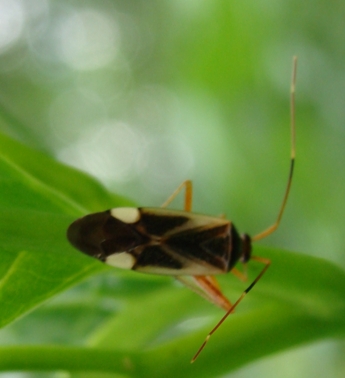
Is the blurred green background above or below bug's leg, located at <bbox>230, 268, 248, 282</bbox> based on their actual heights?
above

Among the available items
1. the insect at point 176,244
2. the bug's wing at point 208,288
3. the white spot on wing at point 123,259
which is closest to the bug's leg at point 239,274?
the insect at point 176,244

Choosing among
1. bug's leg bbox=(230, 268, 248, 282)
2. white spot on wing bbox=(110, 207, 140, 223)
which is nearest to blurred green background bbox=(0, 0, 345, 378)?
white spot on wing bbox=(110, 207, 140, 223)

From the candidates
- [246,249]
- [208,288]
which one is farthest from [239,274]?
[208,288]

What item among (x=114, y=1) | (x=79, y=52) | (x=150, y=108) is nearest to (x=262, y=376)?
(x=150, y=108)

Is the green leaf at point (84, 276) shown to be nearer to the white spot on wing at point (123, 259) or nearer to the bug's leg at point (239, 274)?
the bug's leg at point (239, 274)

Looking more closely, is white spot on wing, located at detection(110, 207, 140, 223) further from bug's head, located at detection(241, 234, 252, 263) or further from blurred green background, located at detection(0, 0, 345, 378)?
blurred green background, located at detection(0, 0, 345, 378)

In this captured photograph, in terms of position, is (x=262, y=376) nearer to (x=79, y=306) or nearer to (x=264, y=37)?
(x=79, y=306)

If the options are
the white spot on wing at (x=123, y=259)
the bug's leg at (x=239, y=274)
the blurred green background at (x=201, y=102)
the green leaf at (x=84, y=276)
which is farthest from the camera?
the blurred green background at (x=201, y=102)
